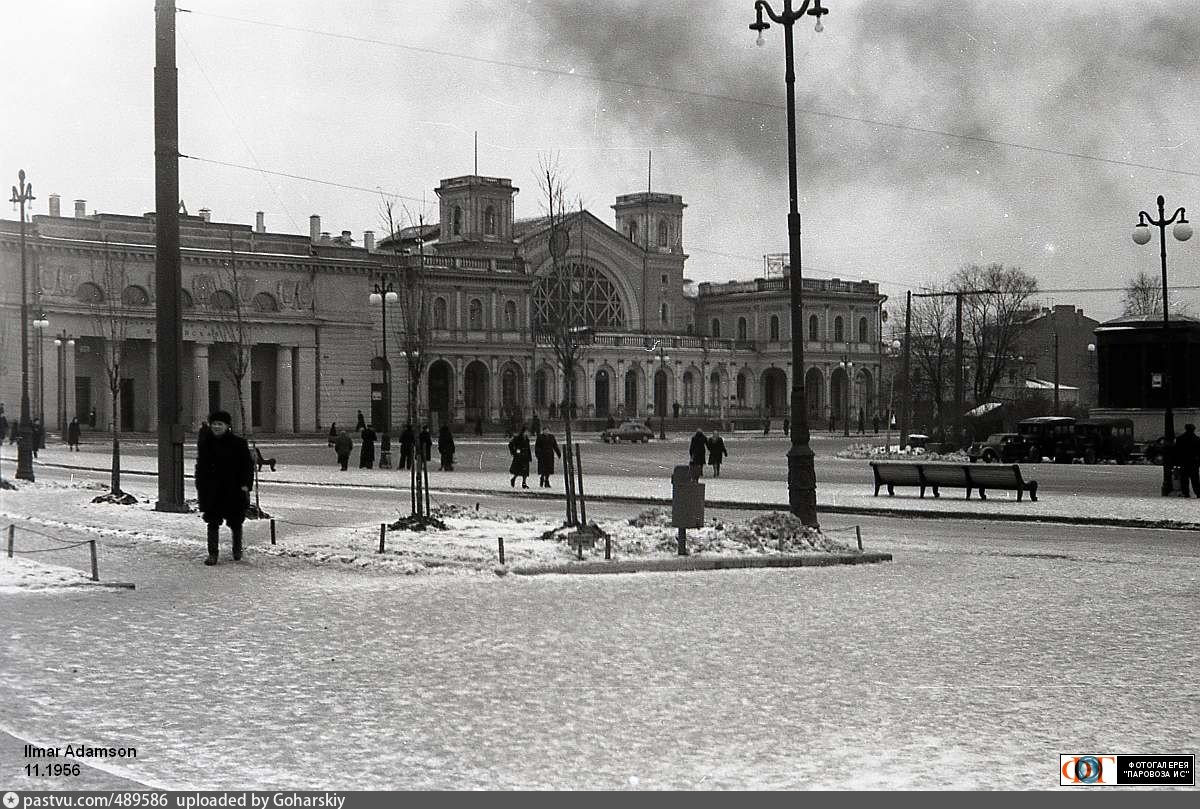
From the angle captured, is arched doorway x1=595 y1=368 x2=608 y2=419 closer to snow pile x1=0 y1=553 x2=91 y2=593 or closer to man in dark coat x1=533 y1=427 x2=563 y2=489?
man in dark coat x1=533 y1=427 x2=563 y2=489

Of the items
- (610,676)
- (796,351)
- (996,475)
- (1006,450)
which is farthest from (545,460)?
(610,676)

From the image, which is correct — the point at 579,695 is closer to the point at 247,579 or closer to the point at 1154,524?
the point at 247,579

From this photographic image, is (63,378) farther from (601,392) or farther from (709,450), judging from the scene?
(709,450)

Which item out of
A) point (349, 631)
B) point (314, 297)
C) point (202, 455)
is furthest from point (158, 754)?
point (314, 297)

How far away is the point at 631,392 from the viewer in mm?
107312

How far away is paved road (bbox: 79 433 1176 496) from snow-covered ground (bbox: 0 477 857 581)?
1529cm

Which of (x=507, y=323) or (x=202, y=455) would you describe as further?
(x=507, y=323)

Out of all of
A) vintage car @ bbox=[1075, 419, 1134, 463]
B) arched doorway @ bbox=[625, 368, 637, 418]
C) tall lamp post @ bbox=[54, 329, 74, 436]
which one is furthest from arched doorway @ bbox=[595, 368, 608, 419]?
vintage car @ bbox=[1075, 419, 1134, 463]

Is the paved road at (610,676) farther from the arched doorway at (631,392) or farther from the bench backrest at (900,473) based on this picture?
the arched doorway at (631,392)

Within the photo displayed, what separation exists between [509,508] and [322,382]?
206 ft

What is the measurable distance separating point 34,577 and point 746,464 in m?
35.1

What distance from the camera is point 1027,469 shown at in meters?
44.5

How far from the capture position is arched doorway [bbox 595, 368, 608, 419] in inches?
4107

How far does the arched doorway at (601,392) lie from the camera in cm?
10431
